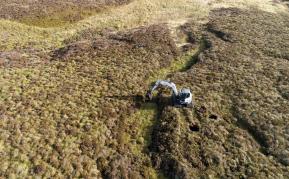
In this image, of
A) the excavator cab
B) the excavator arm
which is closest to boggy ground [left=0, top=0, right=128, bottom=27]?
the excavator arm

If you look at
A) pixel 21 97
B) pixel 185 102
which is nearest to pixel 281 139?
pixel 185 102

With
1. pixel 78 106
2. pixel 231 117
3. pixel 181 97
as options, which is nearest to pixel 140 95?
pixel 181 97

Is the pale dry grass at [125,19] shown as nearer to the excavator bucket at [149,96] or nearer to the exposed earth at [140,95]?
the exposed earth at [140,95]

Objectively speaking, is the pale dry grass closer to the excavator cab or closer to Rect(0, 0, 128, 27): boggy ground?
Rect(0, 0, 128, 27): boggy ground

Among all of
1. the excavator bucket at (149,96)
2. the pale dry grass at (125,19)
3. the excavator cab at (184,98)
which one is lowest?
the pale dry grass at (125,19)

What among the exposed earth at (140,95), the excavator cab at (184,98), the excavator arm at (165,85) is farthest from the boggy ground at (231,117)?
the excavator arm at (165,85)

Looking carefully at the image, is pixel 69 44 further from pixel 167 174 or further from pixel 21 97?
pixel 167 174

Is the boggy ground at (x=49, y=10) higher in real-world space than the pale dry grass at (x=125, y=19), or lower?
higher
